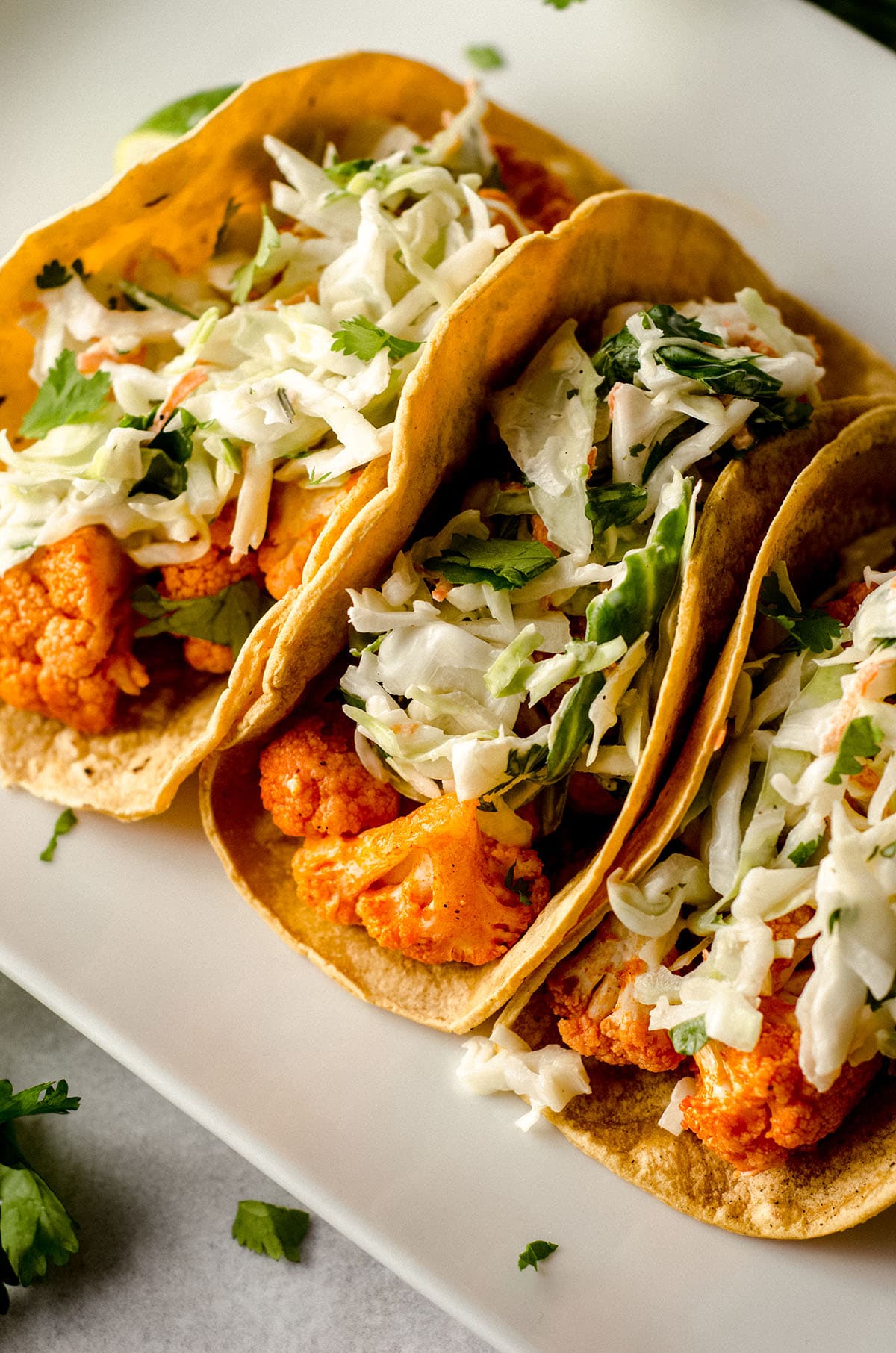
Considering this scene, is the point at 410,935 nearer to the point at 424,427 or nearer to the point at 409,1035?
the point at 409,1035

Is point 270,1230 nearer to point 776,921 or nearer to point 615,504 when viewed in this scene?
point 776,921

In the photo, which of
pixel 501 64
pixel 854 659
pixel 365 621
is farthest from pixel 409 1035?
pixel 501 64

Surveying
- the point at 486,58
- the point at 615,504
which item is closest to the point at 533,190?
the point at 486,58

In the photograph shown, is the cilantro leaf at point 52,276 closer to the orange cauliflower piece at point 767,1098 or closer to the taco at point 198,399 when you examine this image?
the taco at point 198,399

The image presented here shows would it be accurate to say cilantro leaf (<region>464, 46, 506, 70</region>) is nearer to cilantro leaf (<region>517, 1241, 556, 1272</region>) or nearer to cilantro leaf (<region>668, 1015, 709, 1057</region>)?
cilantro leaf (<region>668, 1015, 709, 1057</region>)

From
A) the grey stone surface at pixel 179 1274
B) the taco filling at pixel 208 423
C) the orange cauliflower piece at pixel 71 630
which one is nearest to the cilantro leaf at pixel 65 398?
the taco filling at pixel 208 423

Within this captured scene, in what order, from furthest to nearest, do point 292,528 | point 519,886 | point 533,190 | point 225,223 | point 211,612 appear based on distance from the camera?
point 533,190, point 225,223, point 211,612, point 292,528, point 519,886
